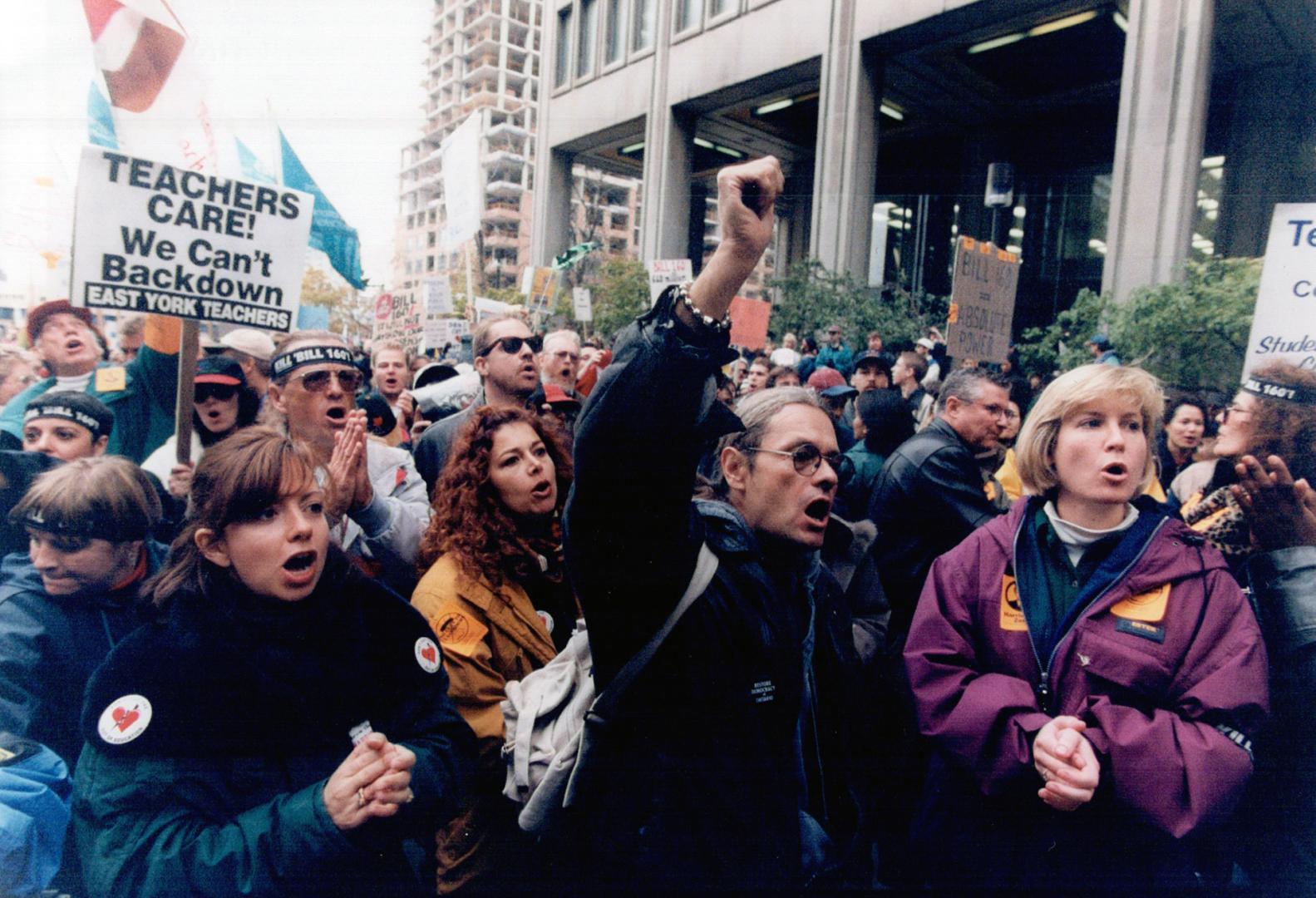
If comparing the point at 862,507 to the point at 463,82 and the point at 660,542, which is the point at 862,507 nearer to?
the point at 660,542

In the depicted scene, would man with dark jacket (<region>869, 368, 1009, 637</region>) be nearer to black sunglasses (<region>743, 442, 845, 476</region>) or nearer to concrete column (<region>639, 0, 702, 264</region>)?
black sunglasses (<region>743, 442, 845, 476</region>)

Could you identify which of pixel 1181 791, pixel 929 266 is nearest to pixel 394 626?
pixel 1181 791

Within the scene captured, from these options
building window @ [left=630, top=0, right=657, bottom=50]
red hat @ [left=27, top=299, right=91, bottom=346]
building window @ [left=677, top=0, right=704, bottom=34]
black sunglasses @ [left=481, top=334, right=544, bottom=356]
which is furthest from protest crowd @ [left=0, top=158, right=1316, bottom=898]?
building window @ [left=630, top=0, right=657, bottom=50]

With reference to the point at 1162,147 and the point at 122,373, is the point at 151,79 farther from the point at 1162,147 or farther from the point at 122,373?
the point at 1162,147

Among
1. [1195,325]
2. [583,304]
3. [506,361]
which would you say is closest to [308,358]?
[506,361]

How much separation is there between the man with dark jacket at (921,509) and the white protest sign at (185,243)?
274cm

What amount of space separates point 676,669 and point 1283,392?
217 cm

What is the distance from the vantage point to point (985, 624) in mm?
1988

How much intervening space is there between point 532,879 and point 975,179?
80.4ft

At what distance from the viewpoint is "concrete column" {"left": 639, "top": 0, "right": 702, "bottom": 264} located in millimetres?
21922

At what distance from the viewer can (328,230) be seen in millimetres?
7949

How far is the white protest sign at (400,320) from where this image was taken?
9.50m

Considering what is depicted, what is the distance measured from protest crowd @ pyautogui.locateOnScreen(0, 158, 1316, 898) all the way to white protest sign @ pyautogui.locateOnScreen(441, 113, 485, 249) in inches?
222

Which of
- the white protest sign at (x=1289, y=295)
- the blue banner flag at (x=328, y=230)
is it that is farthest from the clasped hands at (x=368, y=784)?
the blue banner flag at (x=328, y=230)
